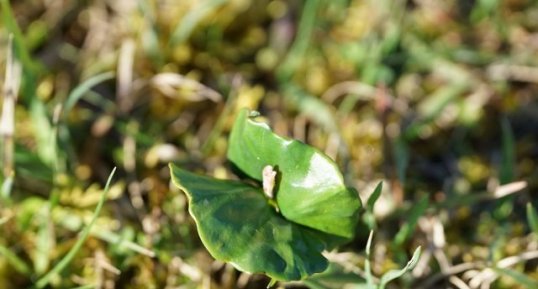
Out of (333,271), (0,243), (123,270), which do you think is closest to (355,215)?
(333,271)

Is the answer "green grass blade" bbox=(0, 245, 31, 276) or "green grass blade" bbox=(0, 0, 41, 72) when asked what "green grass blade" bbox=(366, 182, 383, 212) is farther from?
"green grass blade" bbox=(0, 0, 41, 72)

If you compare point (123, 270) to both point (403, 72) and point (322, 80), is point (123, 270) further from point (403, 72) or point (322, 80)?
point (403, 72)

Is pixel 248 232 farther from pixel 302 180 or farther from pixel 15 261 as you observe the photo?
pixel 15 261

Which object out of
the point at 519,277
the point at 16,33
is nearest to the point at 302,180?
the point at 519,277

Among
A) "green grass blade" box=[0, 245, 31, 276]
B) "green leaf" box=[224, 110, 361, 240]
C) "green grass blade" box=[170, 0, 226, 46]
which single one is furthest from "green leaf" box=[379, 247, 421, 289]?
"green grass blade" box=[170, 0, 226, 46]

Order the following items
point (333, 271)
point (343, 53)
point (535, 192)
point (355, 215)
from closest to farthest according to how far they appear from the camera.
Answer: point (355, 215)
point (333, 271)
point (535, 192)
point (343, 53)

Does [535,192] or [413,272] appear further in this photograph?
[535,192]
